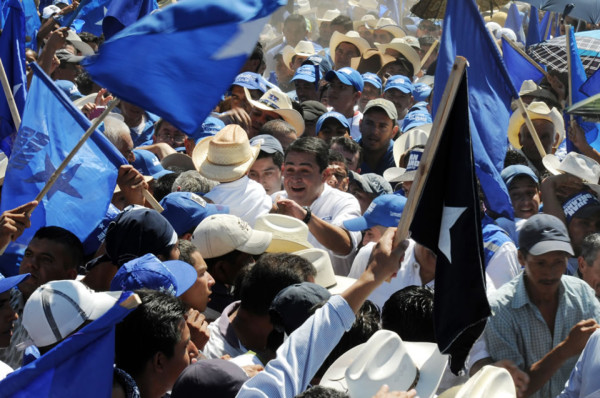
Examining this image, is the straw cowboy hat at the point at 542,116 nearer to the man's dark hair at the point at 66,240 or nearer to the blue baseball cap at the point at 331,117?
the blue baseball cap at the point at 331,117

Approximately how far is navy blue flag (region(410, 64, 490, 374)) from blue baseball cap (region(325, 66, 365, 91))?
5.85m

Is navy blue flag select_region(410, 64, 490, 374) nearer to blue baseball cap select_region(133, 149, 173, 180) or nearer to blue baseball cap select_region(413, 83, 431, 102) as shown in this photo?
blue baseball cap select_region(133, 149, 173, 180)

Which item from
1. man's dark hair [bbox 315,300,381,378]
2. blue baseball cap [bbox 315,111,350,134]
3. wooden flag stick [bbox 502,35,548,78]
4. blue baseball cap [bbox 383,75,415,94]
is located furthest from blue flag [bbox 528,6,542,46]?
man's dark hair [bbox 315,300,381,378]

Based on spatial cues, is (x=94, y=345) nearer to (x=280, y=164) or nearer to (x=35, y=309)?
(x=35, y=309)

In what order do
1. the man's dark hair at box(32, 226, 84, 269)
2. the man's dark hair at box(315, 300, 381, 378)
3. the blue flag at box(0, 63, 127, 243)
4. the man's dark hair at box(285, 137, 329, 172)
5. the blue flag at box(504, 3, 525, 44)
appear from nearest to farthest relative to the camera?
the man's dark hair at box(315, 300, 381, 378)
the man's dark hair at box(32, 226, 84, 269)
the blue flag at box(0, 63, 127, 243)
the man's dark hair at box(285, 137, 329, 172)
the blue flag at box(504, 3, 525, 44)

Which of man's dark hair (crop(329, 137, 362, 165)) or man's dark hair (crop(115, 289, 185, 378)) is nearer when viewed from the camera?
man's dark hair (crop(115, 289, 185, 378))

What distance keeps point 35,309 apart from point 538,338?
7.77 ft

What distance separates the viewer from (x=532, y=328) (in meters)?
4.62

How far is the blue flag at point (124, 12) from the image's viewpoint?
7.47 metres

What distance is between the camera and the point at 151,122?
8891mm

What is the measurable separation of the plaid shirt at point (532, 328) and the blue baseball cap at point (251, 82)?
190 inches

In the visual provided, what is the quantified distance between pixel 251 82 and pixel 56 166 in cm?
374

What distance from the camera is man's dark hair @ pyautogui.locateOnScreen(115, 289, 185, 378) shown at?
3725 millimetres

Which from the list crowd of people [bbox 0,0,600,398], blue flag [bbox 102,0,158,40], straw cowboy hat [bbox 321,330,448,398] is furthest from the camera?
blue flag [bbox 102,0,158,40]
